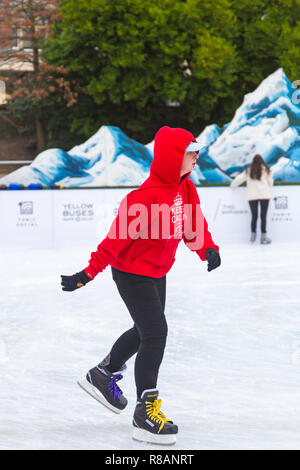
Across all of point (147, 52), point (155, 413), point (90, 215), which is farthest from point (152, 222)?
point (147, 52)

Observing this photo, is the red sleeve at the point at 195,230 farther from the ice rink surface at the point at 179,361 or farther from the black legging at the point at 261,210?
the black legging at the point at 261,210

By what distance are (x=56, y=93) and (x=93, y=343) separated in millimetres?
21481

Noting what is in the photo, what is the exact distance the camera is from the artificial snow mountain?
11961 millimetres

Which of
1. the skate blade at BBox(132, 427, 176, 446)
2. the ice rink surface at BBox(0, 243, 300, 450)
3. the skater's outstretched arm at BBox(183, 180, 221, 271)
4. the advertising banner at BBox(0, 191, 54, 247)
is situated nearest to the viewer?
the skate blade at BBox(132, 427, 176, 446)

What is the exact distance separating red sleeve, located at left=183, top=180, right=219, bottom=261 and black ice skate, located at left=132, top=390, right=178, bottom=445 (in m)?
0.61

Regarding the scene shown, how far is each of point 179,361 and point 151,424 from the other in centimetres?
117

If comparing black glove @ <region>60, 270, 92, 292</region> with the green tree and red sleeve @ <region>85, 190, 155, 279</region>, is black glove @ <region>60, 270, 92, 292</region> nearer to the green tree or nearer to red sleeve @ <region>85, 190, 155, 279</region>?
red sleeve @ <region>85, 190, 155, 279</region>

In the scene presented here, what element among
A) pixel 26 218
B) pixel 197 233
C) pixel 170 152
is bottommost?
pixel 26 218

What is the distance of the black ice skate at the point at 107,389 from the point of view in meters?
2.73

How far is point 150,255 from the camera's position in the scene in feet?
8.14

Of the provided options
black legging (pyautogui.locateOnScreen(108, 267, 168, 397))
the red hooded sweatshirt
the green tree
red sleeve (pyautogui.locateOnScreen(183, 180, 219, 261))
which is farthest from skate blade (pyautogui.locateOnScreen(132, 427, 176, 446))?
the green tree

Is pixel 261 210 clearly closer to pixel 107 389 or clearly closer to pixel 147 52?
pixel 107 389

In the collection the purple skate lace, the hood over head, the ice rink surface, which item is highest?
the hood over head

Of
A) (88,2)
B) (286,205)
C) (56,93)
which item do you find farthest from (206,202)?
(56,93)
